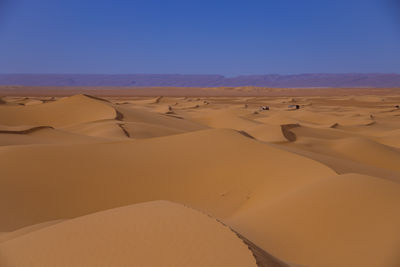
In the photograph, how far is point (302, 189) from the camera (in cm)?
492

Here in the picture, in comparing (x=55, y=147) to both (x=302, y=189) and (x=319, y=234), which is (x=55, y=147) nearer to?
(x=302, y=189)

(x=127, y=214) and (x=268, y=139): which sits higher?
(x=127, y=214)

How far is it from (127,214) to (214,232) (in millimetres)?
837

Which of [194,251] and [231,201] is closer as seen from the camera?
[194,251]

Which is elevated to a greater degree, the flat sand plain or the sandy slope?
the sandy slope

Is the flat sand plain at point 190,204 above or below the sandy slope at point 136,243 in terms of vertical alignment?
below

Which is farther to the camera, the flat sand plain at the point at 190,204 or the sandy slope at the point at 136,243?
the flat sand plain at the point at 190,204

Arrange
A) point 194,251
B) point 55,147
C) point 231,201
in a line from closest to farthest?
1. point 194,251
2. point 231,201
3. point 55,147

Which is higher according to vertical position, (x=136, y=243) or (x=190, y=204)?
(x=136, y=243)

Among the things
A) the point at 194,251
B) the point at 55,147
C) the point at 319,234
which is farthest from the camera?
the point at 55,147

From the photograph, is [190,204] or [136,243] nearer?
[136,243]

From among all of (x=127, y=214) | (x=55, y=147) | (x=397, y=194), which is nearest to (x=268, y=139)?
(x=55, y=147)

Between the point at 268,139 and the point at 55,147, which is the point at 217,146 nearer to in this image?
the point at 55,147

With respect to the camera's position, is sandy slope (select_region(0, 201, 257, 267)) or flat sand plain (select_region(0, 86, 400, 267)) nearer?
sandy slope (select_region(0, 201, 257, 267))
